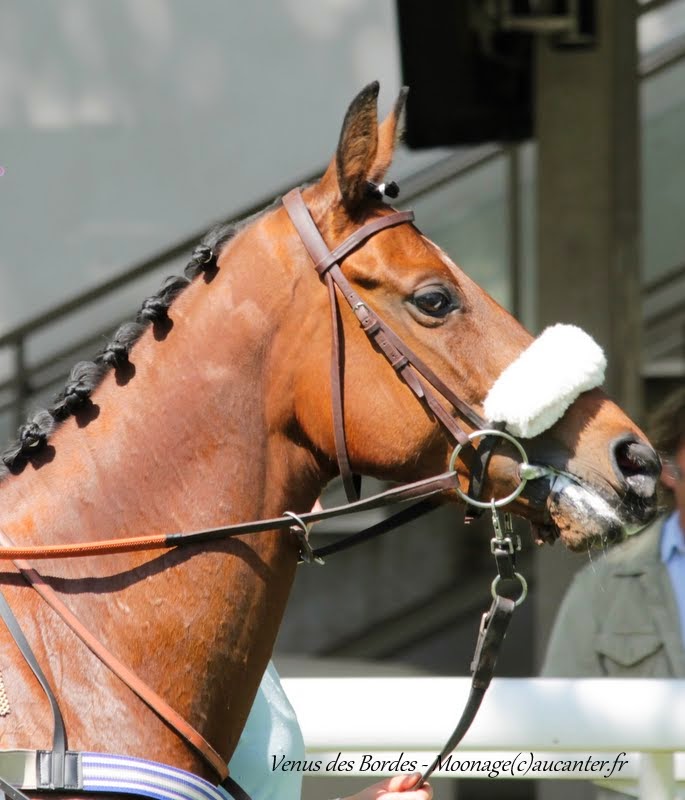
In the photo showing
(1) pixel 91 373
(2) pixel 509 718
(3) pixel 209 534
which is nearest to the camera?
(3) pixel 209 534

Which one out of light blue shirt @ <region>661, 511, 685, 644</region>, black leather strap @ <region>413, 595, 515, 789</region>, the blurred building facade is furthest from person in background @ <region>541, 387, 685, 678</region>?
the blurred building facade

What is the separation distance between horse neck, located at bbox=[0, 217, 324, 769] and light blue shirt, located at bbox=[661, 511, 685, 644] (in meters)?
1.46

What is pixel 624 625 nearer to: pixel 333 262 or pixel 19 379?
pixel 333 262

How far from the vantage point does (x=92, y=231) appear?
23.6ft

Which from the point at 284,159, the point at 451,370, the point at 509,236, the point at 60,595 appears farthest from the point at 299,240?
the point at 284,159

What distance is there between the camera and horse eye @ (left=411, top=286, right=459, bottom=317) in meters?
1.95

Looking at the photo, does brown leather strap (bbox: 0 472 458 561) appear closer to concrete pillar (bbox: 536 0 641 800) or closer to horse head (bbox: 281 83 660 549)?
horse head (bbox: 281 83 660 549)

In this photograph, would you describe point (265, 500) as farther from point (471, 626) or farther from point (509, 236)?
point (471, 626)

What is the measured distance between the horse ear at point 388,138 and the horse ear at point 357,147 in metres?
0.03

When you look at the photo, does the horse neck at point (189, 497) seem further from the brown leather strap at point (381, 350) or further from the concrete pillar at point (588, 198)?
the concrete pillar at point (588, 198)

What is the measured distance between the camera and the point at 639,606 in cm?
304

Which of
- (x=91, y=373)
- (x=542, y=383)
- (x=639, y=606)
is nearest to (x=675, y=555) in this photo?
(x=639, y=606)

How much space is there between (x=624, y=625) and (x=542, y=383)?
53.2 inches

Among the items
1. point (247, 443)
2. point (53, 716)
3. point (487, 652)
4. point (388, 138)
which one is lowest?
point (487, 652)
